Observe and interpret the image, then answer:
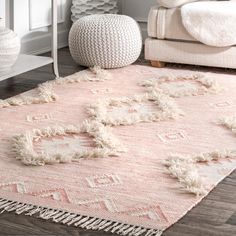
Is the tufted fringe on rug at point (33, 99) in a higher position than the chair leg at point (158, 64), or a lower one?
higher

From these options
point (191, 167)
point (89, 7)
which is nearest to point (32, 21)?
point (89, 7)

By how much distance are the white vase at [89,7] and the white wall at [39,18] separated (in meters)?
0.09

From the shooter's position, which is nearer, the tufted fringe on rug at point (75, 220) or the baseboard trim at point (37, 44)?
the tufted fringe on rug at point (75, 220)

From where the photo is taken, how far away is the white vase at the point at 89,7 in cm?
499

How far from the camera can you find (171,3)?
166 inches

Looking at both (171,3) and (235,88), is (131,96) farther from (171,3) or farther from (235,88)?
(171,3)

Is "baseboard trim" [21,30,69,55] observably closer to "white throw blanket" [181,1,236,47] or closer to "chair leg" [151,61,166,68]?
"chair leg" [151,61,166,68]

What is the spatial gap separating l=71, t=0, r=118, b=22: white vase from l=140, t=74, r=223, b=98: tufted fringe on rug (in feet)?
4.20

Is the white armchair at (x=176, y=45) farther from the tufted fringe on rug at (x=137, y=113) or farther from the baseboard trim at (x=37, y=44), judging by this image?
the baseboard trim at (x=37, y=44)

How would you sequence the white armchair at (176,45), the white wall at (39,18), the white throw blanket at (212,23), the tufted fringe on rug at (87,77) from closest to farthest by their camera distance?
the tufted fringe on rug at (87,77), the white throw blanket at (212,23), the white armchair at (176,45), the white wall at (39,18)

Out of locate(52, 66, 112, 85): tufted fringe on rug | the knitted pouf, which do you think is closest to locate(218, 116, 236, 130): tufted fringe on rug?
locate(52, 66, 112, 85): tufted fringe on rug

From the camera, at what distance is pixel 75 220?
2.02 meters

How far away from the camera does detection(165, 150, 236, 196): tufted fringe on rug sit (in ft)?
7.49

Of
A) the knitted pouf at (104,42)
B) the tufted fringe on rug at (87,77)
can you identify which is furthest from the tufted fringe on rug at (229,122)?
the knitted pouf at (104,42)
